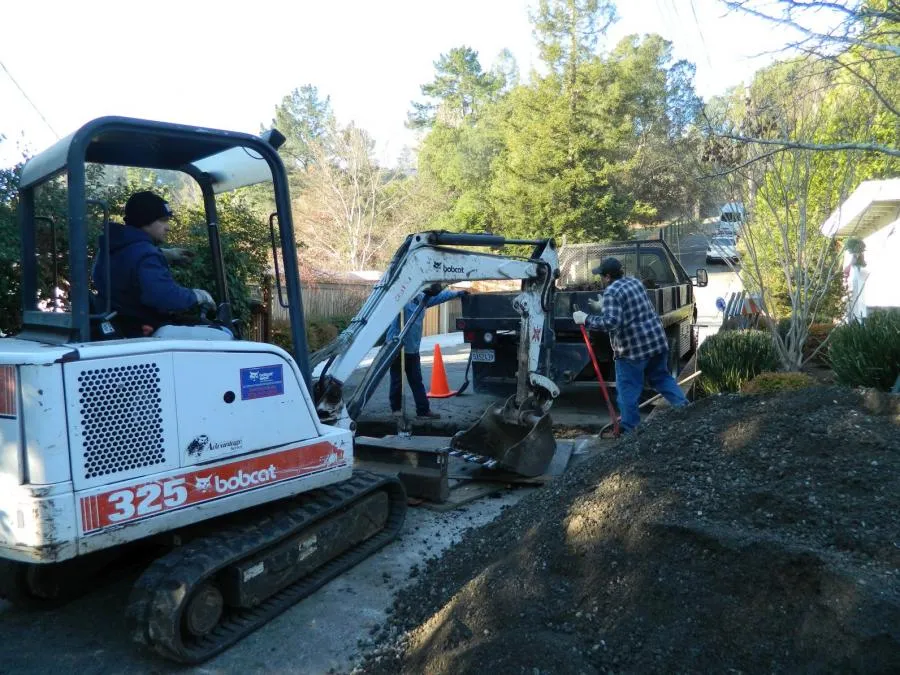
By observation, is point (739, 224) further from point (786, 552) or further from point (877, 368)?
point (786, 552)

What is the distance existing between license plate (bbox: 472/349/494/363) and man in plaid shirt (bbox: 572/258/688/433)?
1950 millimetres

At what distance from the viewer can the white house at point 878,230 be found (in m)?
10.6

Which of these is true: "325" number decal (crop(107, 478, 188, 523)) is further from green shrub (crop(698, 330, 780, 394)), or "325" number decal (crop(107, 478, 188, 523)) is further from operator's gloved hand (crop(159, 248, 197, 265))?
green shrub (crop(698, 330, 780, 394))

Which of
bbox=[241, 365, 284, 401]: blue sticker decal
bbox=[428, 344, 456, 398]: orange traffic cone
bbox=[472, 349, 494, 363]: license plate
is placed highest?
bbox=[241, 365, 284, 401]: blue sticker decal

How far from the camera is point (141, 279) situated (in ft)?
12.5

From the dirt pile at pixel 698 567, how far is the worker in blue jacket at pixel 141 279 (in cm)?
206

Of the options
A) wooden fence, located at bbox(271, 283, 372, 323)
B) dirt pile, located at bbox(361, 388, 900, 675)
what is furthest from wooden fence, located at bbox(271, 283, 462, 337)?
A: dirt pile, located at bbox(361, 388, 900, 675)

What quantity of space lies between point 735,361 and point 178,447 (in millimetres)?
7310

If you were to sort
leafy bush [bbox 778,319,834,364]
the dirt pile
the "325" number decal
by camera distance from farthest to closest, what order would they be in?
1. leafy bush [bbox 778,319,834,364]
2. the "325" number decal
3. the dirt pile

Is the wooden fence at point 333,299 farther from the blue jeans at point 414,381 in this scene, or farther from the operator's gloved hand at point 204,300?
the operator's gloved hand at point 204,300

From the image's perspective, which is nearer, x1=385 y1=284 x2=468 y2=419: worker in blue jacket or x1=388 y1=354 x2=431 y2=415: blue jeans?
x1=385 y1=284 x2=468 y2=419: worker in blue jacket

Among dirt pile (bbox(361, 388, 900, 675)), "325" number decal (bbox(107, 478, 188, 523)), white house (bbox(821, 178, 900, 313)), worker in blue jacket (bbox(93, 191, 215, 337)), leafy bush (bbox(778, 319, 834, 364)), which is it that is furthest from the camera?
leafy bush (bbox(778, 319, 834, 364))

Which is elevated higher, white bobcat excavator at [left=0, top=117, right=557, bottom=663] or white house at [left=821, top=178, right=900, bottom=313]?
white house at [left=821, top=178, right=900, bottom=313]

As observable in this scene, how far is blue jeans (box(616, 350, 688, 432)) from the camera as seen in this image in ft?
23.4
